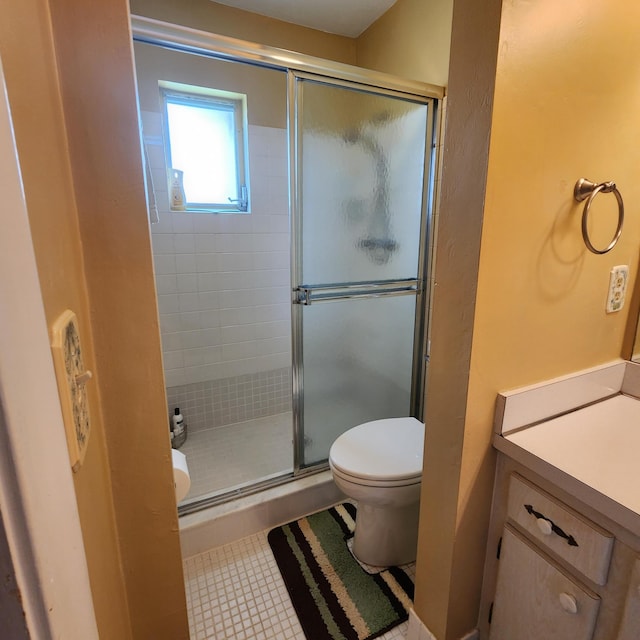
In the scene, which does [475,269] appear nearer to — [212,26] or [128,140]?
[128,140]

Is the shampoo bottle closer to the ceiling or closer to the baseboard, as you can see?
the baseboard

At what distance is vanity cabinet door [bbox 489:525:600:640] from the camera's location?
88 cm

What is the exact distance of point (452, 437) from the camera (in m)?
1.02

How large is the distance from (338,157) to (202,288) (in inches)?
44.1

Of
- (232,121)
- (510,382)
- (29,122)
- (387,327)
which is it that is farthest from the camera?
(232,121)

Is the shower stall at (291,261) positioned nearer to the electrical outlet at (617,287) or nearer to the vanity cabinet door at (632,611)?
the electrical outlet at (617,287)

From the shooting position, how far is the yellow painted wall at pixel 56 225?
1.25 feet

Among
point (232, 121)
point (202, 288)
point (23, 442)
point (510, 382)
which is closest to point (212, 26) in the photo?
point (232, 121)

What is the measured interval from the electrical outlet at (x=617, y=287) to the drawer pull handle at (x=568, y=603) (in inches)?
31.2

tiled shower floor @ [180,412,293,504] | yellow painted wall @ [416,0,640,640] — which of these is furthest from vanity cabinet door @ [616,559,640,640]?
tiled shower floor @ [180,412,293,504]

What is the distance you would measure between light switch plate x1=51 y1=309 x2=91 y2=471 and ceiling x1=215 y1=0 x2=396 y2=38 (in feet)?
6.99

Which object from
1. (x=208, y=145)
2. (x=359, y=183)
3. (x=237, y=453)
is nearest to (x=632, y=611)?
(x=359, y=183)

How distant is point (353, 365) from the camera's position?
2.05 m

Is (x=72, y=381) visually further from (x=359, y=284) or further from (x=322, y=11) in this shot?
(x=322, y=11)
